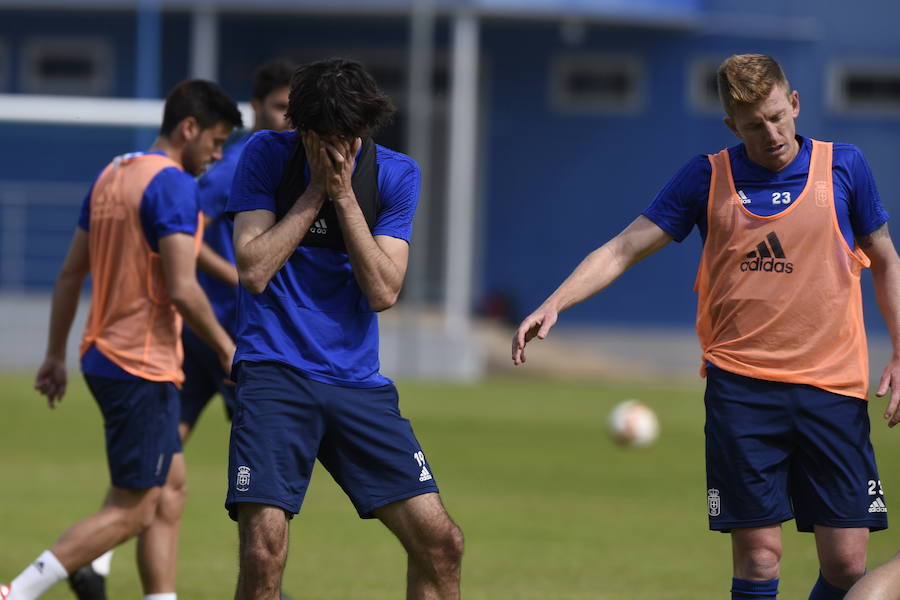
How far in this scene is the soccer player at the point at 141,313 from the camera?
6.30 meters

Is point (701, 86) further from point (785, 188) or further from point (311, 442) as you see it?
point (311, 442)

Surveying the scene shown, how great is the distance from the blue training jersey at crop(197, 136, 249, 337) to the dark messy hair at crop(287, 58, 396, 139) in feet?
7.79

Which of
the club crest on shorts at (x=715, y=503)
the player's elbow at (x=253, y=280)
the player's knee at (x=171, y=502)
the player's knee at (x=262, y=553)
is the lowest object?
the player's knee at (x=171, y=502)

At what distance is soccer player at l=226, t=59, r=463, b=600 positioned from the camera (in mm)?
5082

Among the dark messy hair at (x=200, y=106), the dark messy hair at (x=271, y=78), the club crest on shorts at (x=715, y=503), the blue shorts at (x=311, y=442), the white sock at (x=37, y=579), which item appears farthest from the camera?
the dark messy hair at (x=271, y=78)

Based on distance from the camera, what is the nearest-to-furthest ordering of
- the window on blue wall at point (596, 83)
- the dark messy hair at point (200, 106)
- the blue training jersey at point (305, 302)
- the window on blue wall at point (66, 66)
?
the blue training jersey at point (305, 302)
the dark messy hair at point (200, 106)
the window on blue wall at point (596, 83)
the window on blue wall at point (66, 66)

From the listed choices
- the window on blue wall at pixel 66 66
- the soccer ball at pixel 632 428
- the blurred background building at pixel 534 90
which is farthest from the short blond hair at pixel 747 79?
the window on blue wall at pixel 66 66

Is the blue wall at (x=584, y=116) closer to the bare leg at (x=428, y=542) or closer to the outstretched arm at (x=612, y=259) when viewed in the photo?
the outstretched arm at (x=612, y=259)

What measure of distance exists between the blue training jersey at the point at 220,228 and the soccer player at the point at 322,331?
2.05 m

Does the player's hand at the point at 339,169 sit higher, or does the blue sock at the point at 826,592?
the player's hand at the point at 339,169

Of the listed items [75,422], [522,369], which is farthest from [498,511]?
[522,369]

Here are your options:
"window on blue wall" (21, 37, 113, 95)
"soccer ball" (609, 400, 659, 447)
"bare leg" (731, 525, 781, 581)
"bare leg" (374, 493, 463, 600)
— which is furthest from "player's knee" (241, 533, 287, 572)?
"window on blue wall" (21, 37, 113, 95)

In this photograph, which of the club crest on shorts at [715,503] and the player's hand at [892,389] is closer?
the player's hand at [892,389]

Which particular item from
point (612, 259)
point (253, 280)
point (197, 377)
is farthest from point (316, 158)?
point (197, 377)
